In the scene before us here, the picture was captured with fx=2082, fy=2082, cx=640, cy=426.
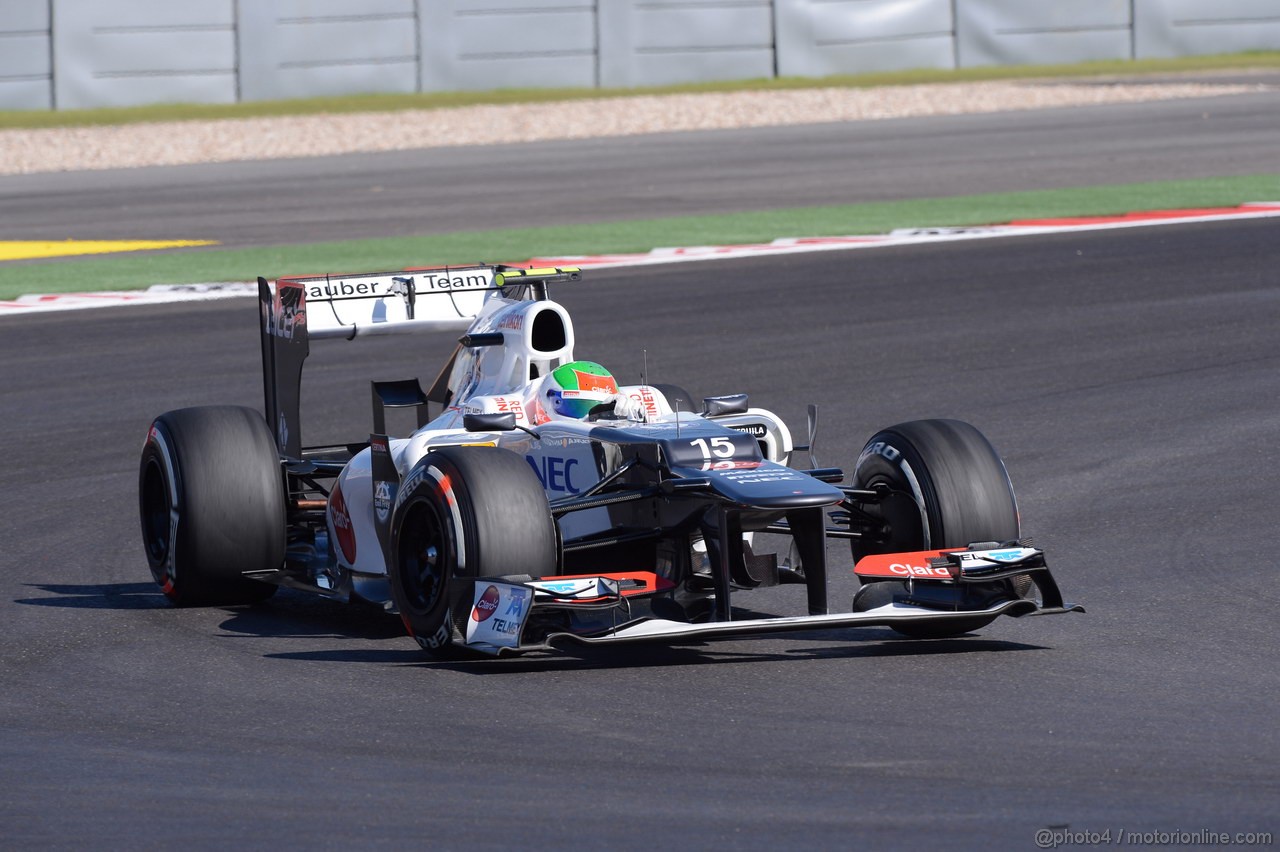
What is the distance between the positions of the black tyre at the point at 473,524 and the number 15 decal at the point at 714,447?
62 cm

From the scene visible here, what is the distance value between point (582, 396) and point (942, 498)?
1534mm

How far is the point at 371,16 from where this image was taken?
39.1 metres

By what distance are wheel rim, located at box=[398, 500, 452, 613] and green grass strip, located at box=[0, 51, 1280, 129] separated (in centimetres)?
3028

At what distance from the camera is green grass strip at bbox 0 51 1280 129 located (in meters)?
37.4

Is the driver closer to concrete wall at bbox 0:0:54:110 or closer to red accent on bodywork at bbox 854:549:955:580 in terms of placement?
red accent on bodywork at bbox 854:549:955:580

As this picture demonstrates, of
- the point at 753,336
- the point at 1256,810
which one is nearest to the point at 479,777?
the point at 1256,810

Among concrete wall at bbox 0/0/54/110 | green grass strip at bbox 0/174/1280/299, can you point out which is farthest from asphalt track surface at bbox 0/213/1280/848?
concrete wall at bbox 0/0/54/110

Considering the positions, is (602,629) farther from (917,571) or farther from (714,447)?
(917,571)

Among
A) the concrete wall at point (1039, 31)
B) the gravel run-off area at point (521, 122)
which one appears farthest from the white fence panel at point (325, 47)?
the concrete wall at point (1039, 31)

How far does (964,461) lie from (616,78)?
33449 millimetres

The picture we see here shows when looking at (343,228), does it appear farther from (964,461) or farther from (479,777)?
(479,777)

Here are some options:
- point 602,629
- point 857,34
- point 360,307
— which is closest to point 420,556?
point 602,629

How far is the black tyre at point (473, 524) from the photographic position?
7.54 metres

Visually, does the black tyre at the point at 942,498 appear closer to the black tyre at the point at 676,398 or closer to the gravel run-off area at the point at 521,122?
the black tyre at the point at 676,398
